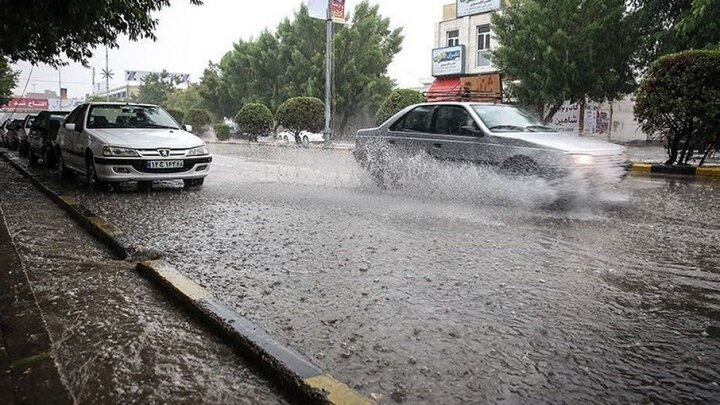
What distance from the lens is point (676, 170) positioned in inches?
493

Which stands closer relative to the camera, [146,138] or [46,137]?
[146,138]

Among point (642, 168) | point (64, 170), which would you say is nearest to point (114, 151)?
point (64, 170)

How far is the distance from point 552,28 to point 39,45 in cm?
1924

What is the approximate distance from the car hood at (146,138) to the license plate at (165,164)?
0.24m

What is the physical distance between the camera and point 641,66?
22.2 m

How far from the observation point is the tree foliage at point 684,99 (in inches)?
448

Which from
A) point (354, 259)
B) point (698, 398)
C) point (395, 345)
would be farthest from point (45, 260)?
point (698, 398)

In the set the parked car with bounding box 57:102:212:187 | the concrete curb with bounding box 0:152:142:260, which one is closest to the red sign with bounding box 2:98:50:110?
the parked car with bounding box 57:102:212:187

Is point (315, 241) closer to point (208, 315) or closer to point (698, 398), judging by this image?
point (208, 315)

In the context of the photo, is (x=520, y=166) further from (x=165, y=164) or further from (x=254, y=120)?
(x=254, y=120)

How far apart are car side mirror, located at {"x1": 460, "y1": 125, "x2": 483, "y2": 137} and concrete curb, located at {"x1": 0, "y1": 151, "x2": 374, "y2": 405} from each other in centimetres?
498

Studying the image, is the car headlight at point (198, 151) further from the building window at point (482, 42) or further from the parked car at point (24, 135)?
the building window at point (482, 42)

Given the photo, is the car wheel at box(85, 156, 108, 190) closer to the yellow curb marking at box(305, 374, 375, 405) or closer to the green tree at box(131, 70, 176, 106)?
the yellow curb marking at box(305, 374, 375, 405)

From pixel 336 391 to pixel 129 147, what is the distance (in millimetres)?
7221
